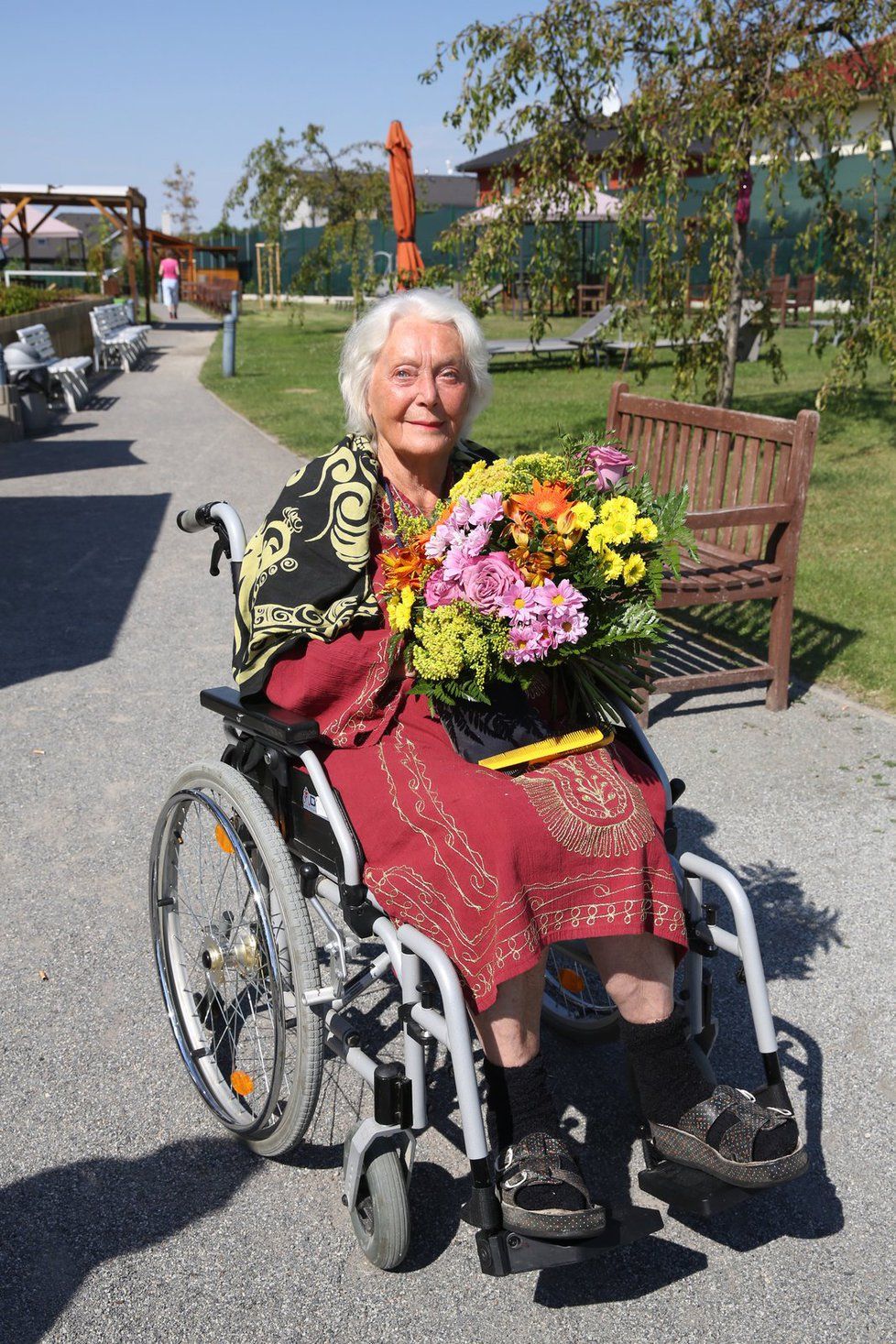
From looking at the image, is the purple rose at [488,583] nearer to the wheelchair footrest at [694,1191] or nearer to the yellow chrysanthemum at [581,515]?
the yellow chrysanthemum at [581,515]

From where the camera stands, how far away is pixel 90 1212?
247 centimetres

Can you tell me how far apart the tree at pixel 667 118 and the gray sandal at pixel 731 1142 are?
6962mm

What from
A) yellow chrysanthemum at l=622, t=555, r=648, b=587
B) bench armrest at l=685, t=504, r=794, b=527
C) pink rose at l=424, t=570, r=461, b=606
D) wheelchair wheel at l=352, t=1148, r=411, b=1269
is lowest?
wheelchair wheel at l=352, t=1148, r=411, b=1269

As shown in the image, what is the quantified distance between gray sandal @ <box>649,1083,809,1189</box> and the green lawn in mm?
1678

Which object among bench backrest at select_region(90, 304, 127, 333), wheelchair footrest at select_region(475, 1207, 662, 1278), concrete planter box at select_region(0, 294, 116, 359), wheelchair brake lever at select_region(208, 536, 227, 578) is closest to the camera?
wheelchair footrest at select_region(475, 1207, 662, 1278)

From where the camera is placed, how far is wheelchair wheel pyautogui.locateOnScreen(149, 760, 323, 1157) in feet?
7.73

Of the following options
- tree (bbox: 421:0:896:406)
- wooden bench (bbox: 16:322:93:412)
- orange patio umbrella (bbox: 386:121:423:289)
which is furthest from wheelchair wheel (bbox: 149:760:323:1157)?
wooden bench (bbox: 16:322:93:412)

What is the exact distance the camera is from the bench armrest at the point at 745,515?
16.1 ft

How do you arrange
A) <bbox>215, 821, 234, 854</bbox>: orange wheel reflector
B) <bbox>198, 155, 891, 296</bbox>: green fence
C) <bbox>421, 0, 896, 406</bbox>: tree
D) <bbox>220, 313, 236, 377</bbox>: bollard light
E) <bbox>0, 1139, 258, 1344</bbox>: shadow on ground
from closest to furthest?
1. <bbox>0, 1139, 258, 1344</bbox>: shadow on ground
2. <bbox>215, 821, 234, 854</bbox>: orange wheel reflector
3. <bbox>421, 0, 896, 406</bbox>: tree
4. <bbox>220, 313, 236, 377</bbox>: bollard light
5. <bbox>198, 155, 891, 296</bbox>: green fence

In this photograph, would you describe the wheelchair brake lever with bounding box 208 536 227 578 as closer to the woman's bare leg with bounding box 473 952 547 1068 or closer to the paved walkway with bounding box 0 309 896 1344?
the paved walkway with bounding box 0 309 896 1344

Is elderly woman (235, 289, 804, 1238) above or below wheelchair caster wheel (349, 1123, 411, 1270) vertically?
above

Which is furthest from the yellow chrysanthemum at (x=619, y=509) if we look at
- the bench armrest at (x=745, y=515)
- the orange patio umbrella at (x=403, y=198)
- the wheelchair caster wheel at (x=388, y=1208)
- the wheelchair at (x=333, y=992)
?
the orange patio umbrella at (x=403, y=198)

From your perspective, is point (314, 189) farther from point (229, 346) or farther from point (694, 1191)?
point (694, 1191)

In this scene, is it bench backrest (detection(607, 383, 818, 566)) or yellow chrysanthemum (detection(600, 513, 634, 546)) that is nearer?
yellow chrysanthemum (detection(600, 513, 634, 546))
